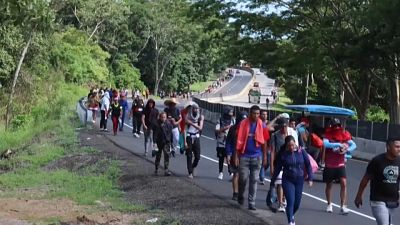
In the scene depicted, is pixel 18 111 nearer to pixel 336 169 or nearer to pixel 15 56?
pixel 15 56

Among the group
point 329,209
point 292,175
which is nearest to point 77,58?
point 329,209

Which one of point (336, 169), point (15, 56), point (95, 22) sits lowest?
point (336, 169)

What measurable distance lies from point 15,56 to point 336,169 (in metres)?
31.6

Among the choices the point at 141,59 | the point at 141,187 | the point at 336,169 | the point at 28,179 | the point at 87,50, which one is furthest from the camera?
the point at 141,59

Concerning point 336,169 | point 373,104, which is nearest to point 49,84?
point 373,104

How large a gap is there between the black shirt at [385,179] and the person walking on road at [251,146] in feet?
11.5

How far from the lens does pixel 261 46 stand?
131ft

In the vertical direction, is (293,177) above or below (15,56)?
below

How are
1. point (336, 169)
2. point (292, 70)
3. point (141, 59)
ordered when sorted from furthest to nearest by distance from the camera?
point (141, 59)
point (292, 70)
point (336, 169)

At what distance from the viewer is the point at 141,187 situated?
1509cm

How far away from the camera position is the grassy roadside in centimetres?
1424

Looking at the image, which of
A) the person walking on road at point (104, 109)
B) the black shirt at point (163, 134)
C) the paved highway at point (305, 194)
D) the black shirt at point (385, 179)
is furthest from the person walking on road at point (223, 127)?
the person walking on road at point (104, 109)

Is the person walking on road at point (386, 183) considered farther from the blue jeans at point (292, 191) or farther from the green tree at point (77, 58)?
the green tree at point (77, 58)

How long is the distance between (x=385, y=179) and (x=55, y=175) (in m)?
11.4
